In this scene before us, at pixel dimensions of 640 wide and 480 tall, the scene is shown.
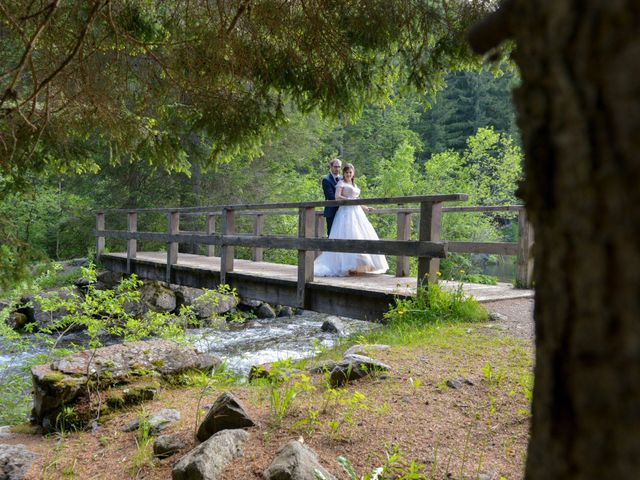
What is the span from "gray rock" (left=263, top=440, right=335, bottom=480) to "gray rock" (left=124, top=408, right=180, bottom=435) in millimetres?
1267

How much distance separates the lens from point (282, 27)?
4953 millimetres

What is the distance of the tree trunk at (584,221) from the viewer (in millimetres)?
608

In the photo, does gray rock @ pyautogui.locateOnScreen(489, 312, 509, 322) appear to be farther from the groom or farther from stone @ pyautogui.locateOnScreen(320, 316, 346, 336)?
stone @ pyautogui.locateOnScreen(320, 316, 346, 336)

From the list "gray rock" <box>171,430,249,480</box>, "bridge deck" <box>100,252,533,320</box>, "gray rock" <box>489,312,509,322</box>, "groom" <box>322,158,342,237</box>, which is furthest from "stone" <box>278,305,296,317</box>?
"gray rock" <box>171,430,249,480</box>

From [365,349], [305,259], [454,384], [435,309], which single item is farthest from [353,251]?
[454,384]

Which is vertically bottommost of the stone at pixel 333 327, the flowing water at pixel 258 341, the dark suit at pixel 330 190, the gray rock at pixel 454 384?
the flowing water at pixel 258 341

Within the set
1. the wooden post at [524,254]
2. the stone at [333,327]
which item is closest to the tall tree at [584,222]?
the wooden post at [524,254]

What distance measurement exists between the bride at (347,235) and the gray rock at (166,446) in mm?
6083

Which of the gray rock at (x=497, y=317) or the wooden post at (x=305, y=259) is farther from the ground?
the wooden post at (x=305, y=259)

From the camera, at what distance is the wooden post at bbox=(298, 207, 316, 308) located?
8078 mm

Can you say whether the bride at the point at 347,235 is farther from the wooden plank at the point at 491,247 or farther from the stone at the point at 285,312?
the stone at the point at 285,312

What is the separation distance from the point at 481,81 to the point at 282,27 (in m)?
35.6

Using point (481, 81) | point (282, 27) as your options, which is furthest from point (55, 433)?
point (481, 81)

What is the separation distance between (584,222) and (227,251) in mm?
9719
